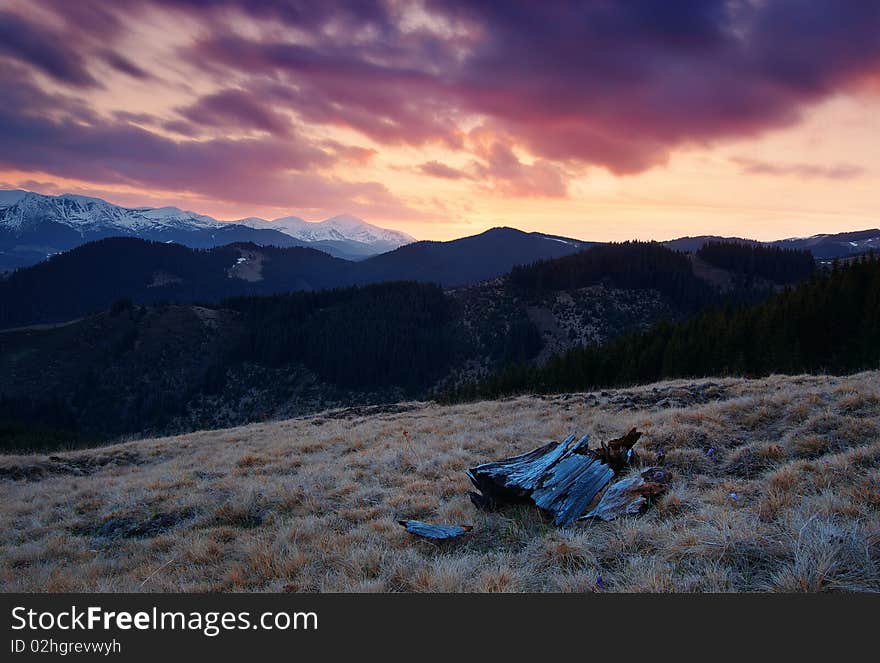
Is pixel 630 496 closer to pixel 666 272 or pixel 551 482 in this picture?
pixel 551 482

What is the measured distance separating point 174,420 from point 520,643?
14406cm

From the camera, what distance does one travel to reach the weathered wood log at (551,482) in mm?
6789

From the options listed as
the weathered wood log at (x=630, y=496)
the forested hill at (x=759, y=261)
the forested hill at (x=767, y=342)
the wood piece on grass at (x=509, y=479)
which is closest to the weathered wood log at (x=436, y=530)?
the wood piece on grass at (x=509, y=479)

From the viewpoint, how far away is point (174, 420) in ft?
406

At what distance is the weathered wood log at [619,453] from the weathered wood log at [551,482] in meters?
0.56

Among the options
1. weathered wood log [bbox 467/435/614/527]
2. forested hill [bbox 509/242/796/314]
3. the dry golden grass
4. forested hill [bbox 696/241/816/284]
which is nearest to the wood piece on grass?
weathered wood log [bbox 467/435/614/527]

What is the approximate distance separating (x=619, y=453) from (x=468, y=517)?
3510mm

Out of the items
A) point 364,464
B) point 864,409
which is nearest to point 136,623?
point 364,464

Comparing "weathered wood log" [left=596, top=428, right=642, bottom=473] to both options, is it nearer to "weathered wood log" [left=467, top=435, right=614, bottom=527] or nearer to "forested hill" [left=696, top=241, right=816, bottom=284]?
"weathered wood log" [left=467, top=435, right=614, bottom=527]

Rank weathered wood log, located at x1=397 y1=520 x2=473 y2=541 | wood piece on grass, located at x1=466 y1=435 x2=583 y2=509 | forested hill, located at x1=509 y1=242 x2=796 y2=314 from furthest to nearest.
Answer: forested hill, located at x1=509 y1=242 x2=796 y2=314
wood piece on grass, located at x1=466 y1=435 x2=583 y2=509
weathered wood log, located at x1=397 y1=520 x2=473 y2=541

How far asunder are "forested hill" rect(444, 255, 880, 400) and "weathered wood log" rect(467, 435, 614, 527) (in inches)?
914

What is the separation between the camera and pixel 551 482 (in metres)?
7.22

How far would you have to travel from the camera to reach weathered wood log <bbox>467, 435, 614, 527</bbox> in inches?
267

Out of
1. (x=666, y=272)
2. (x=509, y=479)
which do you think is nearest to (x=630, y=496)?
(x=509, y=479)
